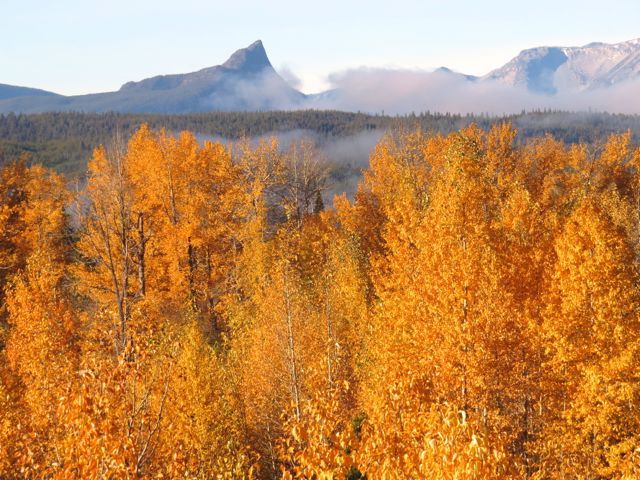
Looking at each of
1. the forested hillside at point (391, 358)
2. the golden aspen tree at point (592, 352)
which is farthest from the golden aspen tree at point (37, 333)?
the golden aspen tree at point (592, 352)

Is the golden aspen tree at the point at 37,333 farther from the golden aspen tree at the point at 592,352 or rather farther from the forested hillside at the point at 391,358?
the golden aspen tree at the point at 592,352

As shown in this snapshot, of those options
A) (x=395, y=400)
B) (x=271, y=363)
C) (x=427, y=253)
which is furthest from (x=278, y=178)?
(x=395, y=400)

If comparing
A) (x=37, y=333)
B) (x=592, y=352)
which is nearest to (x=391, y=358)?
(x=592, y=352)

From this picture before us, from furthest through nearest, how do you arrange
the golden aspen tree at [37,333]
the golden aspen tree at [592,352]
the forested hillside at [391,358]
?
the golden aspen tree at [37,333]
the golden aspen tree at [592,352]
the forested hillside at [391,358]

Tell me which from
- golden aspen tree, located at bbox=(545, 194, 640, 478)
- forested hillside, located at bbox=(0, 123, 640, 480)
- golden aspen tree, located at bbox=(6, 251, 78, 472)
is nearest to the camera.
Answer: forested hillside, located at bbox=(0, 123, 640, 480)

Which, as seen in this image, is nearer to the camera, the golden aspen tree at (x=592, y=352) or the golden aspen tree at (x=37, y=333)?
the golden aspen tree at (x=592, y=352)

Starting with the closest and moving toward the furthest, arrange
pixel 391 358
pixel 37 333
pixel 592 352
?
pixel 592 352 < pixel 391 358 < pixel 37 333

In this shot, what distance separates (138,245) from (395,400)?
28.8 metres

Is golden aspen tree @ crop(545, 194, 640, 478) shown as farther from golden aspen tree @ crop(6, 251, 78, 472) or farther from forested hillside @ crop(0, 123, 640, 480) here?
golden aspen tree @ crop(6, 251, 78, 472)

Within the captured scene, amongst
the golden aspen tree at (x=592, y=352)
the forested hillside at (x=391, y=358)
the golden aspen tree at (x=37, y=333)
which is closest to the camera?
the forested hillside at (x=391, y=358)

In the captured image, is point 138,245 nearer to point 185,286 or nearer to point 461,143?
point 185,286

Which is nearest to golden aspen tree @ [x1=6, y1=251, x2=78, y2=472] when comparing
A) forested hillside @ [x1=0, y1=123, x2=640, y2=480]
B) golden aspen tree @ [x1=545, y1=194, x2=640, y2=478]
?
forested hillside @ [x1=0, y1=123, x2=640, y2=480]

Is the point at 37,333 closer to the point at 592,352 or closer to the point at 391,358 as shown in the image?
the point at 391,358

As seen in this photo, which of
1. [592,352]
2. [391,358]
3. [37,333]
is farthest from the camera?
[37,333]
